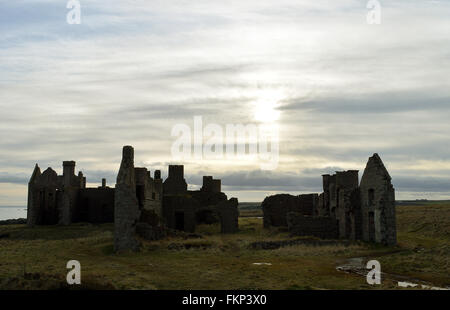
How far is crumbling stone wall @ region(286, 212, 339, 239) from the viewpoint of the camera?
4212cm

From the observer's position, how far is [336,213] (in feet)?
142

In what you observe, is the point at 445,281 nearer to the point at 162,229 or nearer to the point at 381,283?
the point at 381,283

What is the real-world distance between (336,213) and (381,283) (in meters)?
22.3

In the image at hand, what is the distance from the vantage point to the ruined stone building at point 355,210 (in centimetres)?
3681

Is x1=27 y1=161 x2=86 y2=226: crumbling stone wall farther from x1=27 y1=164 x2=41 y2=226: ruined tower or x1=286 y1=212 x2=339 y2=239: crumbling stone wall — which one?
x1=286 y1=212 x2=339 y2=239: crumbling stone wall

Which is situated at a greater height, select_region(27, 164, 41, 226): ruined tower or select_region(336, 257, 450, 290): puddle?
select_region(27, 164, 41, 226): ruined tower

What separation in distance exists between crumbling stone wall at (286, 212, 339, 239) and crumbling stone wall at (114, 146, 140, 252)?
1514cm

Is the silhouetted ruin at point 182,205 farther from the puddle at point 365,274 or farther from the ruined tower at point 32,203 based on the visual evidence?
the puddle at point 365,274

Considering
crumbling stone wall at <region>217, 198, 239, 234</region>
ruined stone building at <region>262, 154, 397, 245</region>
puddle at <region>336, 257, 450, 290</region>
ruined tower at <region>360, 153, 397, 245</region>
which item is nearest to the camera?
puddle at <region>336, 257, 450, 290</region>

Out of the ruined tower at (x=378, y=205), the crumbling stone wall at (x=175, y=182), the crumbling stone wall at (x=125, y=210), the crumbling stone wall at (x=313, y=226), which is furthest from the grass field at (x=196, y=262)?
the crumbling stone wall at (x=175, y=182)

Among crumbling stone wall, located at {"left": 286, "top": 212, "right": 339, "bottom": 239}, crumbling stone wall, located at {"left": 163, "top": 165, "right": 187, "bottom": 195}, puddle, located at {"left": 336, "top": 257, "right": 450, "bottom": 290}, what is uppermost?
crumbling stone wall, located at {"left": 163, "top": 165, "right": 187, "bottom": 195}

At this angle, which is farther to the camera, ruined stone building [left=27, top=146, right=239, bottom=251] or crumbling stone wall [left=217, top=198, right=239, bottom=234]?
crumbling stone wall [left=217, top=198, right=239, bottom=234]

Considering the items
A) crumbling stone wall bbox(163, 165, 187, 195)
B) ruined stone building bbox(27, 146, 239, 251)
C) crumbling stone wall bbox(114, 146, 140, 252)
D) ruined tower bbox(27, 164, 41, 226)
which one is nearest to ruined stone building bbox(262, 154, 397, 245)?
ruined stone building bbox(27, 146, 239, 251)
